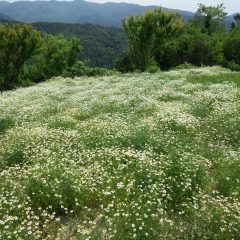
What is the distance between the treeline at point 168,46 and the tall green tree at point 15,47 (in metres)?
12.1

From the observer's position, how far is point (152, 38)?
48.2 metres

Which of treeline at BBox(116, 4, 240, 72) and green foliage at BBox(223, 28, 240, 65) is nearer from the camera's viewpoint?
treeline at BBox(116, 4, 240, 72)

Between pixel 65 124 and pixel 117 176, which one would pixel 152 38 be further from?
pixel 117 176

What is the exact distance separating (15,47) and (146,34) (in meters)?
15.6

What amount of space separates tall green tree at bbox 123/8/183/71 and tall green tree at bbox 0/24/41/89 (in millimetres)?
11552

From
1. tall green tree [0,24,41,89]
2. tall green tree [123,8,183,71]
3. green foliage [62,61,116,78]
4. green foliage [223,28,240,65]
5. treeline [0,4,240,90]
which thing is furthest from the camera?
green foliage [223,28,240,65]

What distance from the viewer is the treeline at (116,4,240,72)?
47.7 metres

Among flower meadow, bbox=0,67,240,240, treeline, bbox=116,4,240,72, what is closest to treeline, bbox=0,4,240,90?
treeline, bbox=116,4,240,72

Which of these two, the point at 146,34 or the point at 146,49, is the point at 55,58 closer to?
the point at 146,49

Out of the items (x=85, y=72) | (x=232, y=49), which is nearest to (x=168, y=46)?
(x=232, y=49)

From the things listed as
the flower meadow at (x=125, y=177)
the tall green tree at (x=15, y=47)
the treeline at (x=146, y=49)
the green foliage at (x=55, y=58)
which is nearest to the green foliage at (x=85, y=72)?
the treeline at (x=146, y=49)

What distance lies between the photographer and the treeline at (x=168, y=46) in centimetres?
4769

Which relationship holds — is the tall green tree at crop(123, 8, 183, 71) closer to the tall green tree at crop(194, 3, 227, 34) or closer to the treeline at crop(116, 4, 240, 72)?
the treeline at crop(116, 4, 240, 72)

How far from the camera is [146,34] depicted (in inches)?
1875
